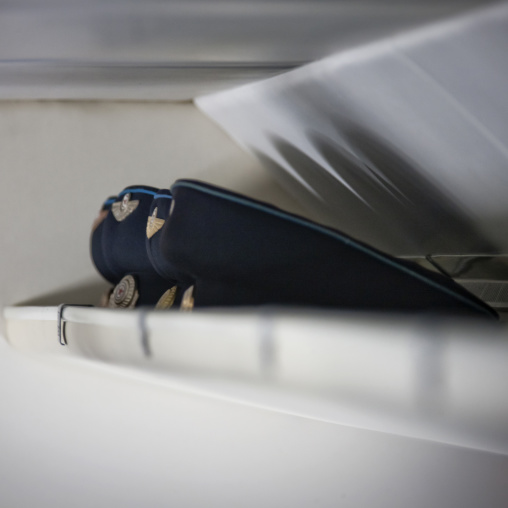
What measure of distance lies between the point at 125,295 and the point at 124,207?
17cm

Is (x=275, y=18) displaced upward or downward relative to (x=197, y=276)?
upward

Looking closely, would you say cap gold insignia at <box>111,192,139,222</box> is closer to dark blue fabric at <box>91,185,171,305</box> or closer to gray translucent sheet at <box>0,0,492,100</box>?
dark blue fabric at <box>91,185,171,305</box>

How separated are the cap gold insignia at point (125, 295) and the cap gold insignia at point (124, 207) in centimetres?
11

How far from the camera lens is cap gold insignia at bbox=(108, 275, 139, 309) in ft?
2.85

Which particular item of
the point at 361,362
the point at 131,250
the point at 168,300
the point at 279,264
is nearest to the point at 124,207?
the point at 131,250

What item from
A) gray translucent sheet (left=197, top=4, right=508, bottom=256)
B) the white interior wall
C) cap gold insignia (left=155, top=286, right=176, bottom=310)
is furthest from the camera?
the white interior wall

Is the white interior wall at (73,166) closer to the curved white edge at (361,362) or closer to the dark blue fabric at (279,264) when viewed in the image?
the dark blue fabric at (279,264)

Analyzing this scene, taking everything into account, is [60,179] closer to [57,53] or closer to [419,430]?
[57,53]

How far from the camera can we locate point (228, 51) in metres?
0.74

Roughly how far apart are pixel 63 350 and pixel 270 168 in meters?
0.62

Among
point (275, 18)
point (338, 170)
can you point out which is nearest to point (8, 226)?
point (338, 170)

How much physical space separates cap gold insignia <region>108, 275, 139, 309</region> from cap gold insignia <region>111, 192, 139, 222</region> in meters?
0.11

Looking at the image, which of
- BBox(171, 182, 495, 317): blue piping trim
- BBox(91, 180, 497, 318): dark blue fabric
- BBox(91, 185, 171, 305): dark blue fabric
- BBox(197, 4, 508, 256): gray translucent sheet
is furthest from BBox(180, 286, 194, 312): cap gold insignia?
BBox(197, 4, 508, 256): gray translucent sheet

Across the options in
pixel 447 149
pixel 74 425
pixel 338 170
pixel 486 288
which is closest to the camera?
pixel 447 149
